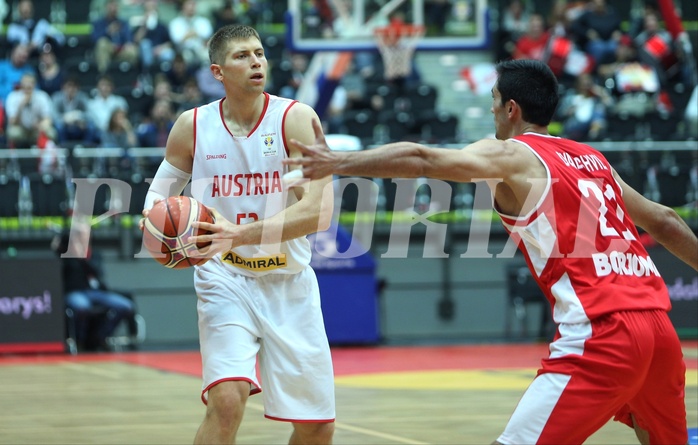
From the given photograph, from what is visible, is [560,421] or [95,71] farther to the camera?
[95,71]

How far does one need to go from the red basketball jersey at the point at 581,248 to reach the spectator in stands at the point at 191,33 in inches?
574

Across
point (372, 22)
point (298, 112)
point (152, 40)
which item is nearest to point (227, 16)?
point (152, 40)

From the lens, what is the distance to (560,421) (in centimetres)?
395

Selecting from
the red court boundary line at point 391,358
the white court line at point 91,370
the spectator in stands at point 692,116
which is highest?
the spectator in stands at point 692,116

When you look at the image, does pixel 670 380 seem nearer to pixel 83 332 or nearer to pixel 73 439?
pixel 73 439

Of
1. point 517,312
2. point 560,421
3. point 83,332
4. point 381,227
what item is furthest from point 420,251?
point 560,421

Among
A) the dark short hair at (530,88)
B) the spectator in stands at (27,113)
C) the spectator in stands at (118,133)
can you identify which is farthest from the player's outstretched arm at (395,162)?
the spectator in stands at (27,113)

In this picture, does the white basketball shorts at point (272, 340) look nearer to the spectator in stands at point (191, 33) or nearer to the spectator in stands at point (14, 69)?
the spectator in stands at point (14, 69)

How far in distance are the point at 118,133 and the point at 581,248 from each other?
12279mm

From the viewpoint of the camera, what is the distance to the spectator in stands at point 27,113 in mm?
15820

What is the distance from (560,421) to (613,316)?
460 mm

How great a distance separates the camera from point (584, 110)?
653 inches

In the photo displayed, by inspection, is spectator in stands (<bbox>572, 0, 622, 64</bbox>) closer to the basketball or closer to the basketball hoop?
the basketball hoop

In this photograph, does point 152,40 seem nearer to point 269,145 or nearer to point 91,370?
point 91,370
